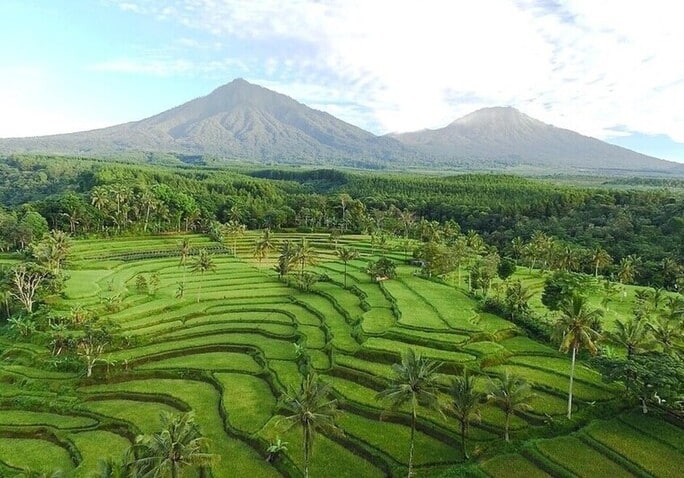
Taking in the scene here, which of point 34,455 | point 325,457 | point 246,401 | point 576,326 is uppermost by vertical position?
point 576,326

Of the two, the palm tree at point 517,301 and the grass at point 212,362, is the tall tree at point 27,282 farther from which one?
the palm tree at point 517,301

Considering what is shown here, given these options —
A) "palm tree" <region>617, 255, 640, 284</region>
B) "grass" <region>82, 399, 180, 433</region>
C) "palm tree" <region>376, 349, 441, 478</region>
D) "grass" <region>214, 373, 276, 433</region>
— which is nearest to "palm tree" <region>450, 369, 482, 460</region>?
"palm tree" <region>376, 349, 441, 478</region>

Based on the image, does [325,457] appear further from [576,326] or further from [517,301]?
[517,301]

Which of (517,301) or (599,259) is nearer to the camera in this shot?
(517,301)

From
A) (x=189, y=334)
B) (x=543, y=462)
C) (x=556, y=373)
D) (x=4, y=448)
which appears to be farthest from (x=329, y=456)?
(x=189, y=334)

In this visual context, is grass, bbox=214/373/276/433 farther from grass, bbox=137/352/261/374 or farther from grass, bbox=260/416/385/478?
grass, bbox=260/416/385/478

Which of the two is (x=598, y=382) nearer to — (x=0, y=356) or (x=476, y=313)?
(x=476, y=313)

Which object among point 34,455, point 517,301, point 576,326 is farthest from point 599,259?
point 34,455
